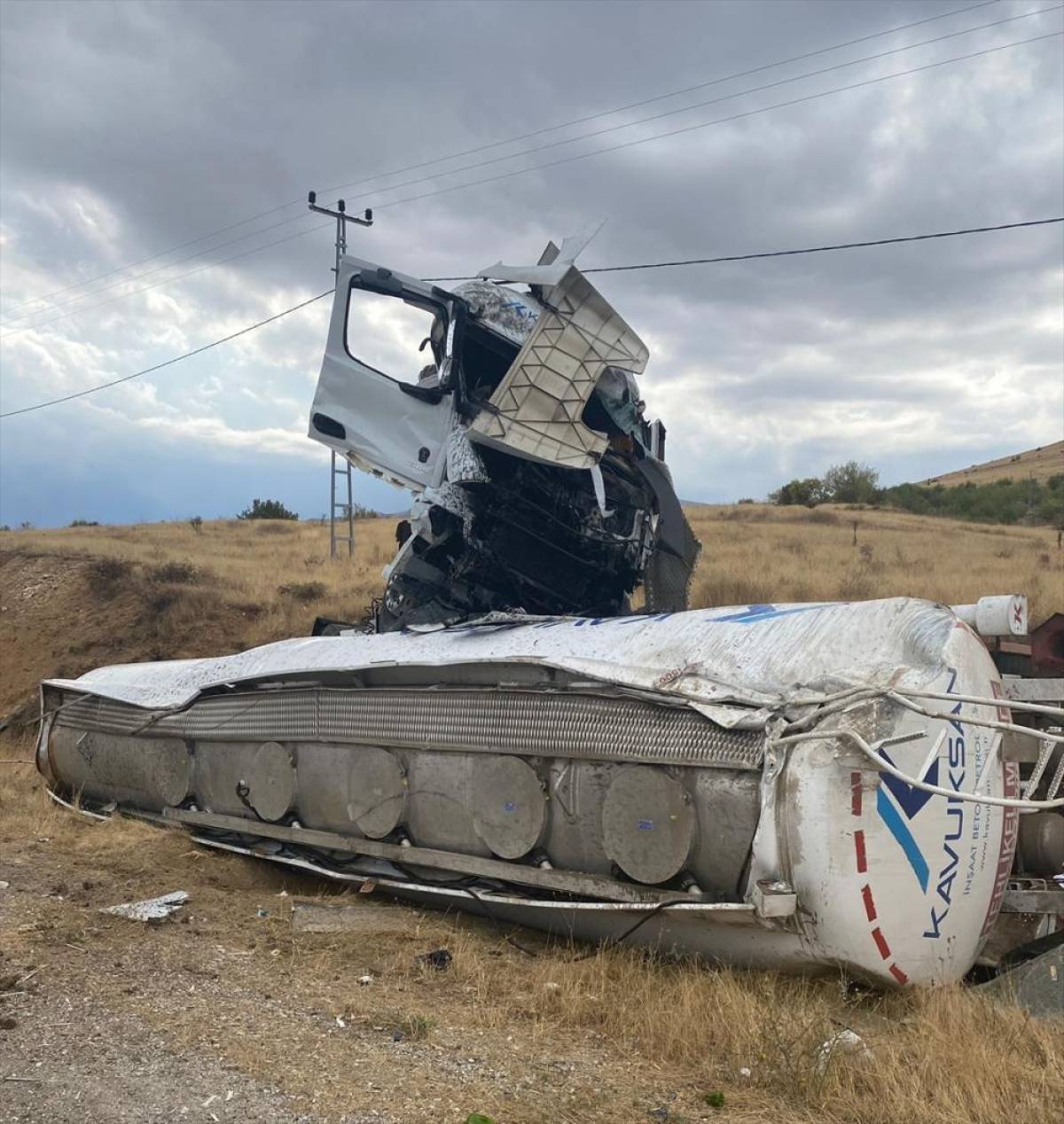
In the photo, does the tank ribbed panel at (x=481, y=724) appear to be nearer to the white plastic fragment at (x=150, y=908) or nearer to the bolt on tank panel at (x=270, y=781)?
the bolt on tank panel at (x=270, y=781)

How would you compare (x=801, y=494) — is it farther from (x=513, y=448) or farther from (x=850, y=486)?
(x=513, y=448)

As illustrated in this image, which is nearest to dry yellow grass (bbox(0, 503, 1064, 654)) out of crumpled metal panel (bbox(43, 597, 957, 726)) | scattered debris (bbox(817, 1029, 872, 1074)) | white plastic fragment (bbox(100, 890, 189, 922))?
crumpled metal panel (bbox(43, 597, 957, 726))

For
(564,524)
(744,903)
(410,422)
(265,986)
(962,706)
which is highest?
(410,422)

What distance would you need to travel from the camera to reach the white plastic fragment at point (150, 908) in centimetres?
478

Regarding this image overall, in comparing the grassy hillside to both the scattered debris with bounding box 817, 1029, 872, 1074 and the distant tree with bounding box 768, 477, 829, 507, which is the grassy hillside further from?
the scattered debris with bounding box 817, 1029, 872, 1074

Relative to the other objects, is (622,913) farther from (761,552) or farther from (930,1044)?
(761,552)

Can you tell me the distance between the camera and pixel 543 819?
460 centimetres

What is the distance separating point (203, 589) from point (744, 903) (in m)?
12.4

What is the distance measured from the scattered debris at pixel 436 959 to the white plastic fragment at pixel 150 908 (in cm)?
132

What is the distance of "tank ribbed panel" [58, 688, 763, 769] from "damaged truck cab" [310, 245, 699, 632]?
1066 mm

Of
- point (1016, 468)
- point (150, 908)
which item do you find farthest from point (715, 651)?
point (1016, 468)

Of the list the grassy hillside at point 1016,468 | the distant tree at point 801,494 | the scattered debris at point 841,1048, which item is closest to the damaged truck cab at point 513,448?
the scattered debris at point 841,1048

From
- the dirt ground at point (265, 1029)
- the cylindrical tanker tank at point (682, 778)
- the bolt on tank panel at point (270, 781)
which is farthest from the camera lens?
the bolt on tank panel at point (270, 781)

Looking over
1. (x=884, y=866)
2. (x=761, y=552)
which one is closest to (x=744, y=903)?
(x=884, y=866)
